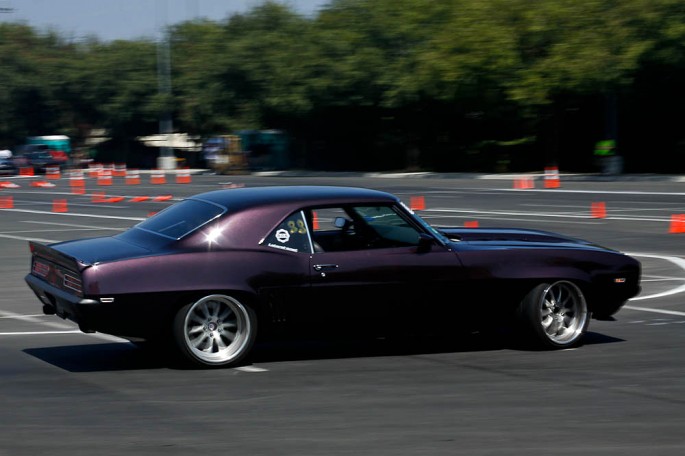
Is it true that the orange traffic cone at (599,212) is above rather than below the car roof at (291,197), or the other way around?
below

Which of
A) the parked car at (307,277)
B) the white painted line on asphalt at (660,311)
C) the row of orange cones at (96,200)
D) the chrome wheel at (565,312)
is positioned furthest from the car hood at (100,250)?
the row of orange cones at (96,200)

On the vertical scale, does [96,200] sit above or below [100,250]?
above

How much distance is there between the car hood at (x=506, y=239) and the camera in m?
9.22

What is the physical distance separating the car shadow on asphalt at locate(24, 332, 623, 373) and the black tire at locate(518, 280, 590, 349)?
231 millimetres

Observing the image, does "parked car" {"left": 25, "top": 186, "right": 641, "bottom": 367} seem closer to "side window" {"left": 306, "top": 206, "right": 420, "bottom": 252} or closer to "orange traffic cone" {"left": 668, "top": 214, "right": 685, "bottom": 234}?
"side window" {"left": 306, "top": 206, "right": 420, "bottom": 252}

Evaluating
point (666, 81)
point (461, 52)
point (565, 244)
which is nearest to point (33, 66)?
point (461, 52)

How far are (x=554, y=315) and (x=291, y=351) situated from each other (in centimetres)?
217

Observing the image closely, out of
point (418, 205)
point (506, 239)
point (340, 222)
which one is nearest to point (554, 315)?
point (506, 239)

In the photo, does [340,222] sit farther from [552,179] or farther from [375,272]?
[552,179]

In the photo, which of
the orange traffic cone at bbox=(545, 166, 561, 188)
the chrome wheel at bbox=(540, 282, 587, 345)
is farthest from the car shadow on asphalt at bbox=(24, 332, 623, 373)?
the orange traffic cone at bbox=(545, 166, 561, 188)

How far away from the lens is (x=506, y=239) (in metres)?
9.53

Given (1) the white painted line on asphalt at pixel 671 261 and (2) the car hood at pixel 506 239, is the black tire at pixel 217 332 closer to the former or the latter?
(2) the car hood at pixel 506 239

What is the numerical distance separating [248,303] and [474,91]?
40.6 metres

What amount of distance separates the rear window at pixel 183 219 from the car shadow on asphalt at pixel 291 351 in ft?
3.29
